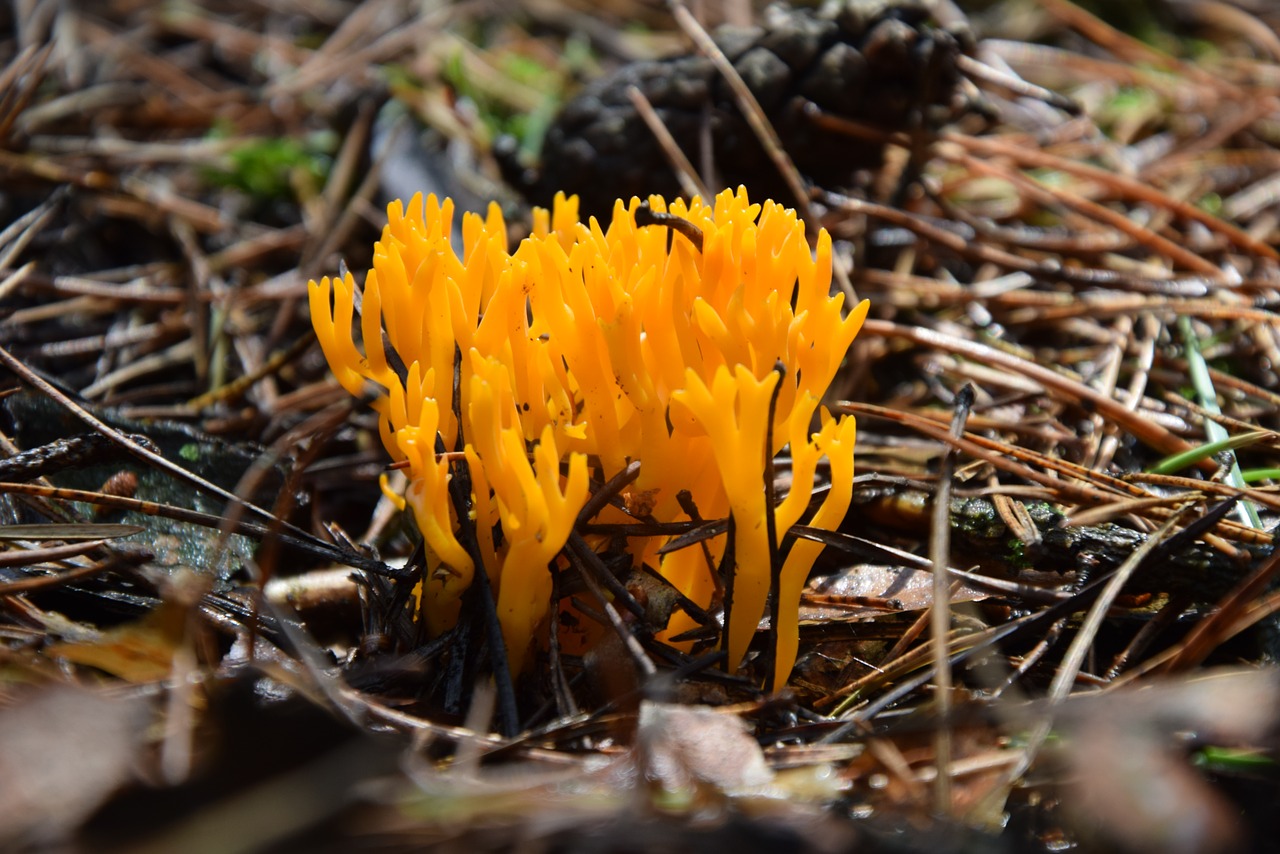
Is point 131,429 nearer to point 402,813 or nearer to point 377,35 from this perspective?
point 402,813

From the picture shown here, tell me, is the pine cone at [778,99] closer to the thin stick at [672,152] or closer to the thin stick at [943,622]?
the thin stick at [672,152]

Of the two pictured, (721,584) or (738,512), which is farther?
(721,584)

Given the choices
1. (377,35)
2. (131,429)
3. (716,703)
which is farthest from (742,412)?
(377,35)

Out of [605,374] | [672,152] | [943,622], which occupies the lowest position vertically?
[943,622]

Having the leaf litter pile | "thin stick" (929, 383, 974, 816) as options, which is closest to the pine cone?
the leaf litter pile

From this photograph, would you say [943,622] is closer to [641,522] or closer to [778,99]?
[641,522]

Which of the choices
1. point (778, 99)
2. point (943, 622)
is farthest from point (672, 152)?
point (943, 622)
